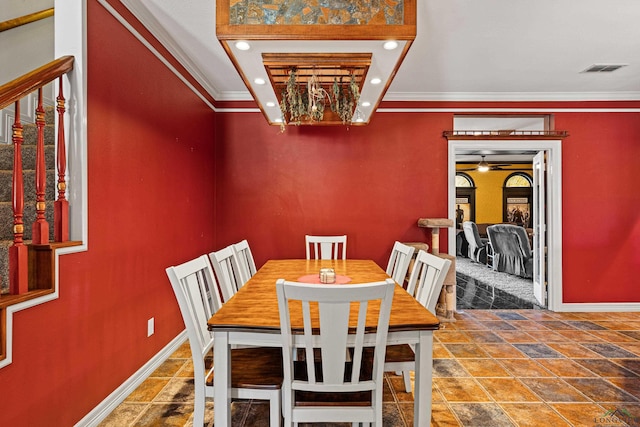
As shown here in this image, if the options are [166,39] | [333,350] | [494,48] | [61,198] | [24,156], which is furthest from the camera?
[494,48]

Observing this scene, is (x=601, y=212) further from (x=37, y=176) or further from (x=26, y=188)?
(x=26, y=188)

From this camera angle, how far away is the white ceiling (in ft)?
8.23

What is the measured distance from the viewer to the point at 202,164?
3.87m

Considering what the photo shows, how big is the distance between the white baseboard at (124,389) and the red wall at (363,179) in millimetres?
1623

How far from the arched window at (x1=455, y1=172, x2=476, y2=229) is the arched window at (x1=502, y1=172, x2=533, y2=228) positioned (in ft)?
3.10

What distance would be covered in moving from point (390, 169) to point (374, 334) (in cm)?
309

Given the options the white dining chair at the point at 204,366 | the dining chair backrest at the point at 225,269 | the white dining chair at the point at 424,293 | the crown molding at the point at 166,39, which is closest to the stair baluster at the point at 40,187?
the white dining chair at the point at 204,366

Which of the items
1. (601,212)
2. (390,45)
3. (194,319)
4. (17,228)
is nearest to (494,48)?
(390,45)

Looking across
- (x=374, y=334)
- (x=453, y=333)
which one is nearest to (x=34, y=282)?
(x=374, y=334)

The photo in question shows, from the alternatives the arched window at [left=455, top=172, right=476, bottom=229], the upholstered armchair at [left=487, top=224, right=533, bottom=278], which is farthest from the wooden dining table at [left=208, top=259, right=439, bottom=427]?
the arched window at [left=455, top=172, right=476, bottom=229]

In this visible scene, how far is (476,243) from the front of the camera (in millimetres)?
8062

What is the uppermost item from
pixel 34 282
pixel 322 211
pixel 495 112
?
pixel 495 112

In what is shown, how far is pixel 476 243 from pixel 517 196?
385 cm

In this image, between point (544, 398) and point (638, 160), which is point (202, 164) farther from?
point (638, 160)
